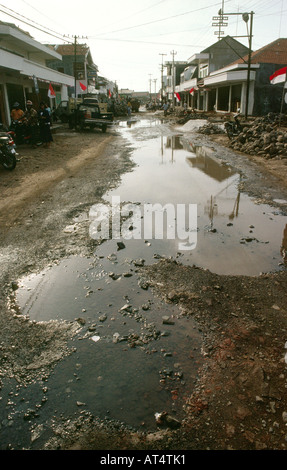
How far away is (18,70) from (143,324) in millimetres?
18563

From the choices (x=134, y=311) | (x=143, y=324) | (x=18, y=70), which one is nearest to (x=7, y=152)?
(x=134, y=311)

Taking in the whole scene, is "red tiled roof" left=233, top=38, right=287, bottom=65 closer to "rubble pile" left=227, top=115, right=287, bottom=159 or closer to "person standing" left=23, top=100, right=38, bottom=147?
"rubble pile" left=227, top=115, right=287, bottom=159

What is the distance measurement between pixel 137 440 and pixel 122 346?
92cm

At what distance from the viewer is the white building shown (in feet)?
56.2

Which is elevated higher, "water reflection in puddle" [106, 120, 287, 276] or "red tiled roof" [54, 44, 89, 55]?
"red tiled roof" [54, 44, 89, 55]

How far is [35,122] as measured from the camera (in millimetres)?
14531

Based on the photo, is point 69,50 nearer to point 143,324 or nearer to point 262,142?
point 262,142

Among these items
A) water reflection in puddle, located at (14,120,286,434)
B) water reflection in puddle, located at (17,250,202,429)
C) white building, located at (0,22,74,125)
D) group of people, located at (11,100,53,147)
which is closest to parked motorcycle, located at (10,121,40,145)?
group of people, located at (11,100,53,147)

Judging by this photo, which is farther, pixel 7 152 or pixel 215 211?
pixel 7 152

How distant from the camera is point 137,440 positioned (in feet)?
6.99

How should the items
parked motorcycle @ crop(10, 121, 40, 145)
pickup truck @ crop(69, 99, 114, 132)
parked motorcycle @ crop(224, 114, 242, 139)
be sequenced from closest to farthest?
1. parked motorcycle @ crop(10, 121, 40, 145)
2. parked motorcycle @ crop(224, 114, 242, 139)
3. pickup truck @ crop(69, 99, 114, 132)

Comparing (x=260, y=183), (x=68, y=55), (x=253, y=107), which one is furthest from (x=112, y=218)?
(x=68, y=55)

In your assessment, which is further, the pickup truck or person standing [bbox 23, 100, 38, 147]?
the pickup truck

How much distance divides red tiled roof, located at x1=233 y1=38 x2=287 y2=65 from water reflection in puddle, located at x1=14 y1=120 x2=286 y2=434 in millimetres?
28200
